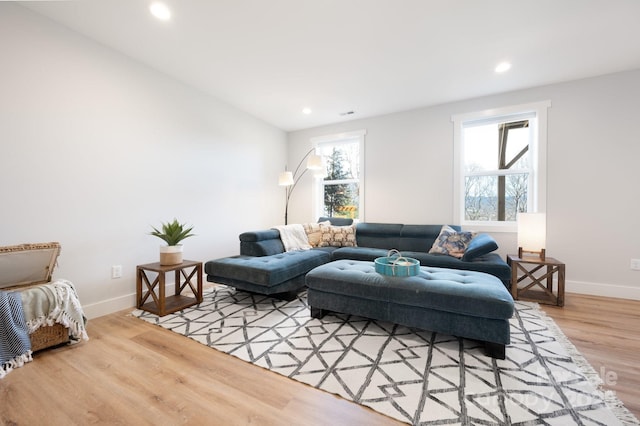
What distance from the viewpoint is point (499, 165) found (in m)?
3.65

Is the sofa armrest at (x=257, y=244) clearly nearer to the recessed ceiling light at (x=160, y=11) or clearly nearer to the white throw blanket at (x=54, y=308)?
the white throw blanket at (x=54, y=308)

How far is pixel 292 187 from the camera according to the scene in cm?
520

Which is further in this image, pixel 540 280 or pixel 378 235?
pixel 378 235

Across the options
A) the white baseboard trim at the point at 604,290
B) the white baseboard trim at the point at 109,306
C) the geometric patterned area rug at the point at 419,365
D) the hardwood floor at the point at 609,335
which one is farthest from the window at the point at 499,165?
the white baseboard trim at the point at 109,306

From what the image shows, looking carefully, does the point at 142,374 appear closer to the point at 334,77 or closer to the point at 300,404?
the point at 300,404

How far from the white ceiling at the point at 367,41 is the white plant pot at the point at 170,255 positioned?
2017mm

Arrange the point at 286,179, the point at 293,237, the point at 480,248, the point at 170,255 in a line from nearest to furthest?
Answer: the point at 170,255 < the point at 480,248 < the point at 293,237 < the point at 286,179

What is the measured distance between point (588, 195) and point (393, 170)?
237 centimetres

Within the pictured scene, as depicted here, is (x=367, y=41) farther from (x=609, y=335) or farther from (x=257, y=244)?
(x=609, y=335)

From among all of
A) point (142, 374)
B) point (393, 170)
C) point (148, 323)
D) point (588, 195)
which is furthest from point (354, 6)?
point (588, 195)

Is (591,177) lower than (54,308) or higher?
higher

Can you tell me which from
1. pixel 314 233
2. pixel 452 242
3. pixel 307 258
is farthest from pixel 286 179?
pixel 452 242

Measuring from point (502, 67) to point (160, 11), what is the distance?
339 centimetres

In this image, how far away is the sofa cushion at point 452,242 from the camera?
10.5 ft
